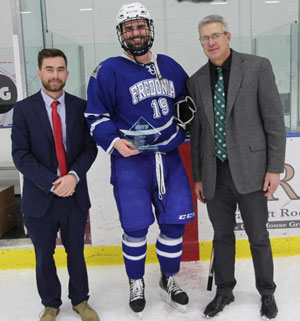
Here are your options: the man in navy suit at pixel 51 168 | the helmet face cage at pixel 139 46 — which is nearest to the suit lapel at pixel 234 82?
the helmet face cage at pixel 139 46

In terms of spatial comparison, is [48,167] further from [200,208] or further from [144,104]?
[200,208]

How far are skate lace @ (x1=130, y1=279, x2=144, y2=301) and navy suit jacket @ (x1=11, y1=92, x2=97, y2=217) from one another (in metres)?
0.50

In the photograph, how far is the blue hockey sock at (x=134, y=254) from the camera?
2041 millimetres

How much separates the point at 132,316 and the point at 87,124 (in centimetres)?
98

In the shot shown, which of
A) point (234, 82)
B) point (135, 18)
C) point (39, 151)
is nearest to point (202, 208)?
point (234, 82)

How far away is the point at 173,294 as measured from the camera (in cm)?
214

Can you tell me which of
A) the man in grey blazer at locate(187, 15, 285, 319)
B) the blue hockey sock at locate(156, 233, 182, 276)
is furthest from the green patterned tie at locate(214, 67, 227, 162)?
the blue hockey sock at locate(156, 233, 182, 276)

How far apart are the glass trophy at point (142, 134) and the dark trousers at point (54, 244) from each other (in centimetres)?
39

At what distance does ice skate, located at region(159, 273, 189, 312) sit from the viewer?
2086 mm

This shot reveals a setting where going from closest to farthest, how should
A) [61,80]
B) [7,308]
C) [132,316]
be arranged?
[61,80] → [132,316] → [7,308]

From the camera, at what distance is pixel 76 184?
1901mm

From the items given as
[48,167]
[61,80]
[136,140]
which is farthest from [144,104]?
[48,167]

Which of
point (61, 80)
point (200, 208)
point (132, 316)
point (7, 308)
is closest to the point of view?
point (61, 80)

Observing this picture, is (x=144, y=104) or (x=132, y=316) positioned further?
(x=132, y=316)
